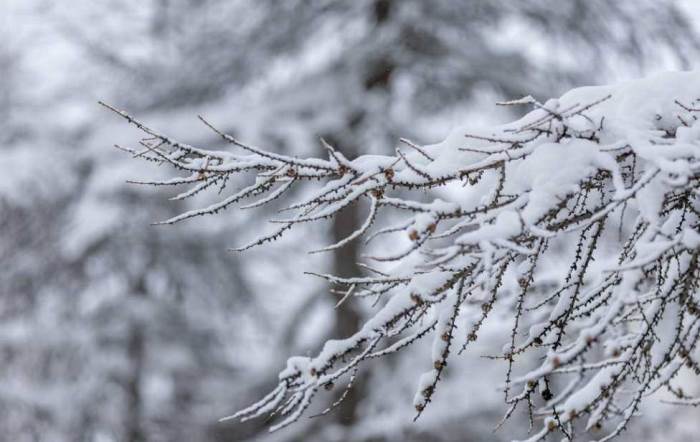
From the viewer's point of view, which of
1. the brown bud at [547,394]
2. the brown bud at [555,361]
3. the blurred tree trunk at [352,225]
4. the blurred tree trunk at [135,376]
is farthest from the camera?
the blurred tree trunk at [135,376]

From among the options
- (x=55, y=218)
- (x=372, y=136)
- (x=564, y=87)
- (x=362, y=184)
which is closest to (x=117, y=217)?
(x=55, y=218)

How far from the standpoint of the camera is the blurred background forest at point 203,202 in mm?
6574

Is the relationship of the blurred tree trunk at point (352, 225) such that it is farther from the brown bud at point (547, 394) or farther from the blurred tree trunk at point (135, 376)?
the brown bud at point (547, 394)

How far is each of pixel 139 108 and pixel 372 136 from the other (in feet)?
8.76

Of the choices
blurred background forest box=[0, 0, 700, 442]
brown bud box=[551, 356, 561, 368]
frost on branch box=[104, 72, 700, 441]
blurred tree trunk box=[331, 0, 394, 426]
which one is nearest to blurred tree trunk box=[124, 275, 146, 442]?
blurred background forest box=[0, 0, 700, 442]

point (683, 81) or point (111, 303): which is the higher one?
point (111, 303)

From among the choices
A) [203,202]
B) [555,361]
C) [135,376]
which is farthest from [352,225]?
[555,361]

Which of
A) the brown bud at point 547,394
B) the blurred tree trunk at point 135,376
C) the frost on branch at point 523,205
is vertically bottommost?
the brown bud at point 547,394

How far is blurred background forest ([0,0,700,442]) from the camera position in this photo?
6574 mm

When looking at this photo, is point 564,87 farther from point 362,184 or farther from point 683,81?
point 362,184

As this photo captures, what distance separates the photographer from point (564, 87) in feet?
21.5

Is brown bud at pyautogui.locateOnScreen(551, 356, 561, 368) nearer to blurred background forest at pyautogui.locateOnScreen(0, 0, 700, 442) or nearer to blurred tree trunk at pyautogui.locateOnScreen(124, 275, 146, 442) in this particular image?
blurred background forest at pyautogui.locateOnScreen(0, 0, 700, 442)

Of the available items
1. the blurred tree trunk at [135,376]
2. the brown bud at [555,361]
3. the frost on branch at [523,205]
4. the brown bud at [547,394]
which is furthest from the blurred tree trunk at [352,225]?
the brown bud at [555,361]

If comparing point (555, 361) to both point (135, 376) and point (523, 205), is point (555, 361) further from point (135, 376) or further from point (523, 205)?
point (135, 376)
